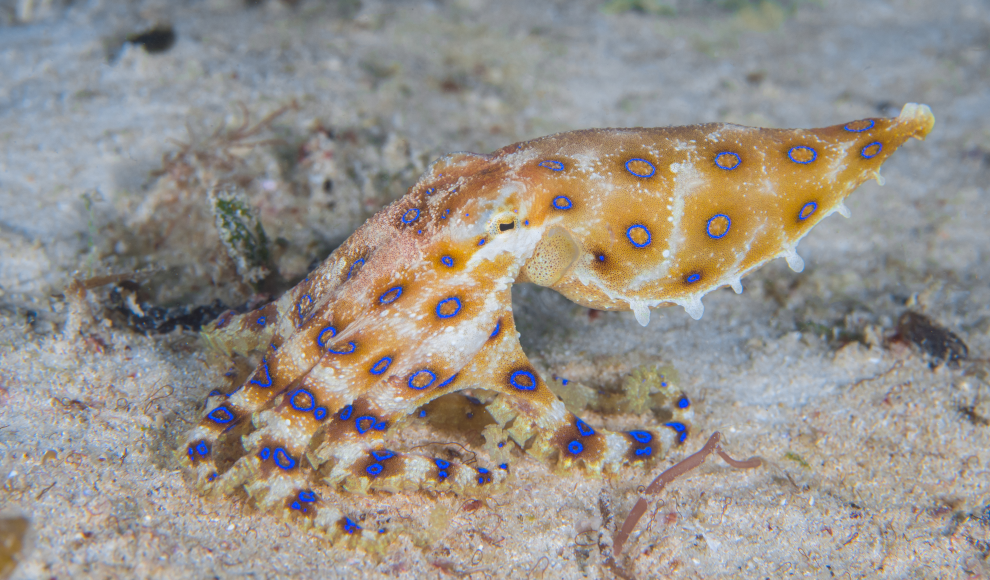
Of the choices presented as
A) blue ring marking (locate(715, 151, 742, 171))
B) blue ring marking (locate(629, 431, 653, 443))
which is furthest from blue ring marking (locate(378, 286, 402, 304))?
blue ring marking (locate(715, 151, 742, 171))

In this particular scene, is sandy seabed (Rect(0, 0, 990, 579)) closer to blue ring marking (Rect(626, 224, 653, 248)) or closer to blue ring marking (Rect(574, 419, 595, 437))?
blue ring marking (Rect(574, 419, 595, 437))

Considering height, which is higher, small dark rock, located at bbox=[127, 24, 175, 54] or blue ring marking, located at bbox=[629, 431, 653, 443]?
small dark rock, located at bbox=[127, 24, 175, 54]

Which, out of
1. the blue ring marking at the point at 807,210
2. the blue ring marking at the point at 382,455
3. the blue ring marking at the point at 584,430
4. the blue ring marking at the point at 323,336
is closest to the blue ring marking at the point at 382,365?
the blue ring marking at the point at 323,336

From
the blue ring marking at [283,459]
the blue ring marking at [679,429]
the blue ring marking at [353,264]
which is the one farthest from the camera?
the blue ring marking at [679,429]

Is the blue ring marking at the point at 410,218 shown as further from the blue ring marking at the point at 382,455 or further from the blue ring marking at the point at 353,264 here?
the blue ring marking at the point at 382,455

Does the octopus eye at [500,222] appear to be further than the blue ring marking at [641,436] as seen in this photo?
No

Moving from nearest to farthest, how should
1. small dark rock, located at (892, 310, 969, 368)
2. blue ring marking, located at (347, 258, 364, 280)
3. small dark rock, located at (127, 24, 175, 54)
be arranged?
1. blue ring marking, located at (347, 258, 364, 280)
2. small dark rock, located at (892, 310, 969, 368)
3. small dark rock, located at (127, 24, 175, 54)

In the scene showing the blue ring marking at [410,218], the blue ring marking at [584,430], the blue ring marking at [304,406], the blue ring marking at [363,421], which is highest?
the blue ring marking at [410,218]

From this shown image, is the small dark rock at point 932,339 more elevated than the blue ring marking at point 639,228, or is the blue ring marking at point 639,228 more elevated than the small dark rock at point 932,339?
the blue ring marking at point 639,228
